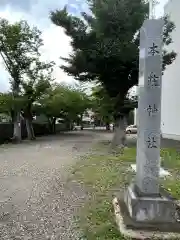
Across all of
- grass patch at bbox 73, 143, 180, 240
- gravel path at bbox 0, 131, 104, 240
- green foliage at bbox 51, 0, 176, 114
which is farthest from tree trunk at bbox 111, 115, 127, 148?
gravel path at bbox 0, 131, 104, 240

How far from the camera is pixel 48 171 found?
37.3ft

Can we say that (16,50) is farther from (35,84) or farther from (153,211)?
(153,211)

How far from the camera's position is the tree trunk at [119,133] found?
66.9 feet

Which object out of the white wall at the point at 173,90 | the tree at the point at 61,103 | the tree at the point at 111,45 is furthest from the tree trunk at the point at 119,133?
the tree at the point at 61,103

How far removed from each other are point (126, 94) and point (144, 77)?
15.6 m

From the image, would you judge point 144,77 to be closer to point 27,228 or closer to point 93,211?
point 93,211

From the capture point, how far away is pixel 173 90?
27.2 m

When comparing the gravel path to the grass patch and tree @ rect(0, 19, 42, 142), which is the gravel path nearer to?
the grass patch

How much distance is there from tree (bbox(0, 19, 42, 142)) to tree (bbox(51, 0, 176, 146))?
5.60 meters

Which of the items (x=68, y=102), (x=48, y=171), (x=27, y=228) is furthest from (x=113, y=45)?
(x=68, y=102)

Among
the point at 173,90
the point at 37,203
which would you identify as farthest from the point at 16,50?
the point at 37,203

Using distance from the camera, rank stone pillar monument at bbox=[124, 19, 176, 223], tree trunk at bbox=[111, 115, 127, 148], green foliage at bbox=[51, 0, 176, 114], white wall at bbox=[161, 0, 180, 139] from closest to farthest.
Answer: stone pillar monument at bbox=[124, 19, 176, 223], green foliage at bbox=[51, 0, 176, 114], tree trunk at bbox=[111, 115, 127, 148], white wall at bbox=[161, 0, 180, 139]

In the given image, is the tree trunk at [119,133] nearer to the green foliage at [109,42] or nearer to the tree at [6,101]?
the green foliage at [109,42]

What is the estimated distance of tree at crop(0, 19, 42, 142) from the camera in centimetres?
2439
